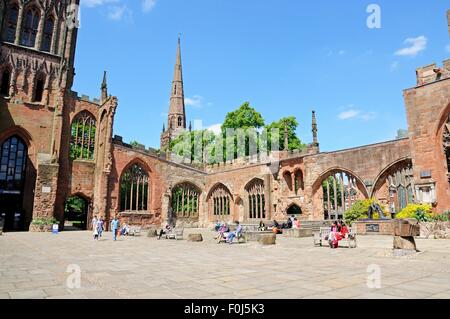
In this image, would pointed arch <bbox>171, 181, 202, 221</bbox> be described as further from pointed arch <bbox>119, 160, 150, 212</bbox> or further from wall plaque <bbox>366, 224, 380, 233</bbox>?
wall plaque <bbox>366, 224, 380, 233</bbox>

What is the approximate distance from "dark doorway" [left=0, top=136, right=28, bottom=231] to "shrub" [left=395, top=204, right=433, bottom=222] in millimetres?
25884

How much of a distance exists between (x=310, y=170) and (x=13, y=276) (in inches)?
869

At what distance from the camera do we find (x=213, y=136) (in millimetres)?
43594

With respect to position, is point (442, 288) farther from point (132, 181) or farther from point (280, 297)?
point (132, 181)

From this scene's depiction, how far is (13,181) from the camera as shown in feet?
81.9

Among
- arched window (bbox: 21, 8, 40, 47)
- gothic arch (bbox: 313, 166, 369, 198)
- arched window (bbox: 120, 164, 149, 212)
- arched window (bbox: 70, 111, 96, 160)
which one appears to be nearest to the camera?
gothic arch (bbox: 313, 166, 369, 198)

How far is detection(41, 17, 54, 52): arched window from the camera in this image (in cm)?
2830

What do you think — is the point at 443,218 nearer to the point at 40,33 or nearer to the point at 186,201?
the point at 186,201

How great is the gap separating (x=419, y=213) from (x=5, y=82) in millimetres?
30346

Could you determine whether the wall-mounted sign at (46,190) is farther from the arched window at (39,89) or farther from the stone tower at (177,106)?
the stone tower at (177,106)

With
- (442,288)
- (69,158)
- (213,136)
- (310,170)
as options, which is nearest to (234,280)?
(442,288)

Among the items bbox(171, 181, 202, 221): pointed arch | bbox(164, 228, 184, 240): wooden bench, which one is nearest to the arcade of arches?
bbox(171, 181, 202, 221): pointed arch

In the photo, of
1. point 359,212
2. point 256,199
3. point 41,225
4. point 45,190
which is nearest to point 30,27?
point 45,190

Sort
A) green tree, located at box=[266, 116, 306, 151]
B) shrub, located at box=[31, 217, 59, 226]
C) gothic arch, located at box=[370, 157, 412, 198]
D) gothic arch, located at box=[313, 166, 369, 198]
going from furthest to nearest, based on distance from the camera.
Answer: green tree, located at box=[266, 116, 306, 151], shrub, located at box=[31, 217, 59, 226], gothic arch, located at box=[313, 166, 369, 198], gothic arch, located at box=[370, 157, 412, 198]
